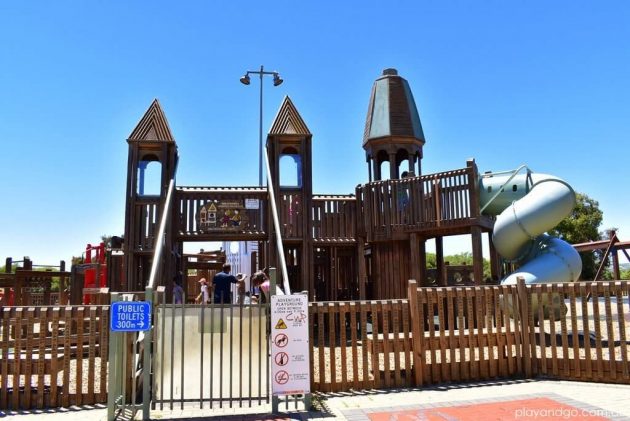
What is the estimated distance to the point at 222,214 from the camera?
12914 mm

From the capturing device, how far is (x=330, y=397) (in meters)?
6.91

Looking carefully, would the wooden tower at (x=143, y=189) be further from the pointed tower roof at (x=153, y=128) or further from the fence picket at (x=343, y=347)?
the fence picket at (x=343, y=347)

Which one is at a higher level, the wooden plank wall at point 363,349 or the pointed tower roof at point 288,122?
the pointed tower roof at point 288,122

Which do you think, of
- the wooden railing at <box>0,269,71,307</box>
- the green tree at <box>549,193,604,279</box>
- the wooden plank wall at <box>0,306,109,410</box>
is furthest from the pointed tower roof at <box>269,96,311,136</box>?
the green tree at <box>549,193,604,279</box>

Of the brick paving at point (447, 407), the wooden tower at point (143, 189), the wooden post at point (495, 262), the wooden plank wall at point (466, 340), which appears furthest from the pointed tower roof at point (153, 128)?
the wooden post at point (495, 262)

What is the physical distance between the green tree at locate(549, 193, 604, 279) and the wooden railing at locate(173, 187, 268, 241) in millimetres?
28682

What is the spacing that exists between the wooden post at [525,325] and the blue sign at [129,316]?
5761 millimetres

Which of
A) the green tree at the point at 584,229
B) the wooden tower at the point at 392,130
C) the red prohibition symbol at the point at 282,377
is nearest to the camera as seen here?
the red prohibition symbol at the point at 282,377

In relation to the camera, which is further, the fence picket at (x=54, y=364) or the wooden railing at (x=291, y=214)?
the wooden railing at (x=291, y=214)

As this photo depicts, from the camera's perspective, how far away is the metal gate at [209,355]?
20.7ft

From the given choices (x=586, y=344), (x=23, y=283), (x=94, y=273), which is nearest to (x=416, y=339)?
(x=586, y=344)

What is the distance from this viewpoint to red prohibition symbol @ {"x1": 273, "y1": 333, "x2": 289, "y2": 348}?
637 cm

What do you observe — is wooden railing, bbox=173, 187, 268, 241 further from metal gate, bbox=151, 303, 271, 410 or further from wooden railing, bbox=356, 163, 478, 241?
metal gate, bbox=151, 303, 271, 410

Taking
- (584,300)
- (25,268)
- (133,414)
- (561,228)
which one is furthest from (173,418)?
(561,228)
